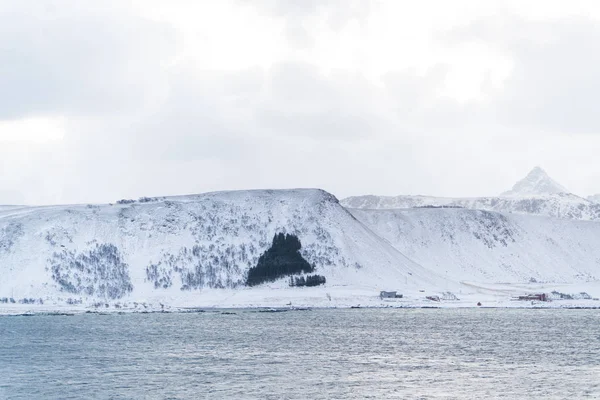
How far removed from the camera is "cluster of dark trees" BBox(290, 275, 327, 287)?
189 meters

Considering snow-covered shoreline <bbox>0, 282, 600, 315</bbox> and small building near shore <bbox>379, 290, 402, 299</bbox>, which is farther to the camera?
small building near shore <bbox>379, 290, 402, 299</bbox>

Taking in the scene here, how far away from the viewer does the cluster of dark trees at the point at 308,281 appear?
189 m

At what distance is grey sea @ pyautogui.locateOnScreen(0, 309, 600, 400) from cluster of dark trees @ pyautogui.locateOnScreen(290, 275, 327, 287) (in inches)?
1598

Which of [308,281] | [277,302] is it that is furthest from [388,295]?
[277,302]

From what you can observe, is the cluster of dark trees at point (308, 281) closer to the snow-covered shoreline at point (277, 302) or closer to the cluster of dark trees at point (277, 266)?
the snow-covered shoreline at point (277, 302)

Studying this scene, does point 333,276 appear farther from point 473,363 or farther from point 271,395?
point 271,395

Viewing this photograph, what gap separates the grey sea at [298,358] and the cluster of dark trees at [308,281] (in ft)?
133

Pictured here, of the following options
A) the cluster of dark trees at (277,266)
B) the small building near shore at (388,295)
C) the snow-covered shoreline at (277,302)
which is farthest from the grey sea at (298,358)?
the cluster of dark trees at (277,266)

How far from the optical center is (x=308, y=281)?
18925 centimetres

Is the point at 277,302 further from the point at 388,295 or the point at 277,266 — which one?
the point at 388,295

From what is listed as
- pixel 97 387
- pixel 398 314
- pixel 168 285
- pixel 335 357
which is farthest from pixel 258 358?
pixel 168 285

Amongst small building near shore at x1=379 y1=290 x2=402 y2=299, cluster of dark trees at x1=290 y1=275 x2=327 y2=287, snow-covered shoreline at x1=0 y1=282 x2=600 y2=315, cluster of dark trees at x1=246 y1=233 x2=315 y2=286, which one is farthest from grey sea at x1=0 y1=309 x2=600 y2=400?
cluster of dark trees at x1=246 y1=233 x2=315 y2=286

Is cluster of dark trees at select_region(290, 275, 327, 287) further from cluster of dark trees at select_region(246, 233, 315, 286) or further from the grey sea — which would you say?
the grey sea

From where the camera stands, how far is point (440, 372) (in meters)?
80.1
